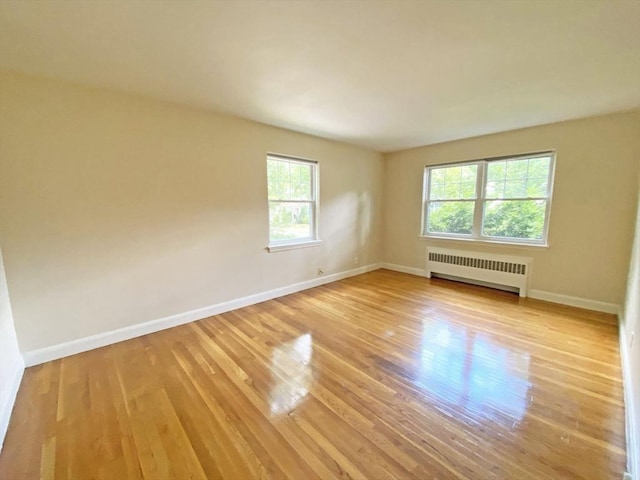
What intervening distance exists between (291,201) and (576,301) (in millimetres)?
4089

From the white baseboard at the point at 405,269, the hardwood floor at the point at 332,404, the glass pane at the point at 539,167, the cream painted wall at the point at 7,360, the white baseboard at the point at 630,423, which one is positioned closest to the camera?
the white baseboard at the point at 630,423

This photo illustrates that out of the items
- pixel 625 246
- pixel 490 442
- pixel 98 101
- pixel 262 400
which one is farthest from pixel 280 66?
pixel 625 246

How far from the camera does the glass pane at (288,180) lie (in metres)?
3.83

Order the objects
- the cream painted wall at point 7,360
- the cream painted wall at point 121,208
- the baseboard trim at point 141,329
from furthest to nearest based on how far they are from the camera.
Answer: the baseboard trim at point 141,329, the cream painted wall at point 121,208, the cream painted wall at point 7,360

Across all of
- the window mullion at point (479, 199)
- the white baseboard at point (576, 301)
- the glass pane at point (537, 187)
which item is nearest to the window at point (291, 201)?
the window mullion at point (479, 199)

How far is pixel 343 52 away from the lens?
190 cm

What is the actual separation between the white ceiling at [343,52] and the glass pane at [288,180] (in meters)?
0.95

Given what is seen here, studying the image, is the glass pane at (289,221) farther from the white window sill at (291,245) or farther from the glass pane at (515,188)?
the glass pane at (515,188)

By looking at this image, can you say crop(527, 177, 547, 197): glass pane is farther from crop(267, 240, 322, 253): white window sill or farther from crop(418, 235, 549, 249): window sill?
crop(267, 240, 322, 253): white window sill

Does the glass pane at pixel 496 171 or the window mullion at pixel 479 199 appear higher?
the glass pane at pixel 496 171

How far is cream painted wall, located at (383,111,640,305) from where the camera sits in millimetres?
3158

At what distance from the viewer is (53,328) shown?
239cm

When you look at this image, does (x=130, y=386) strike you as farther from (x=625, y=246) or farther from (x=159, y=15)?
(x=625, y=246)

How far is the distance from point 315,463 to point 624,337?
3.13m
